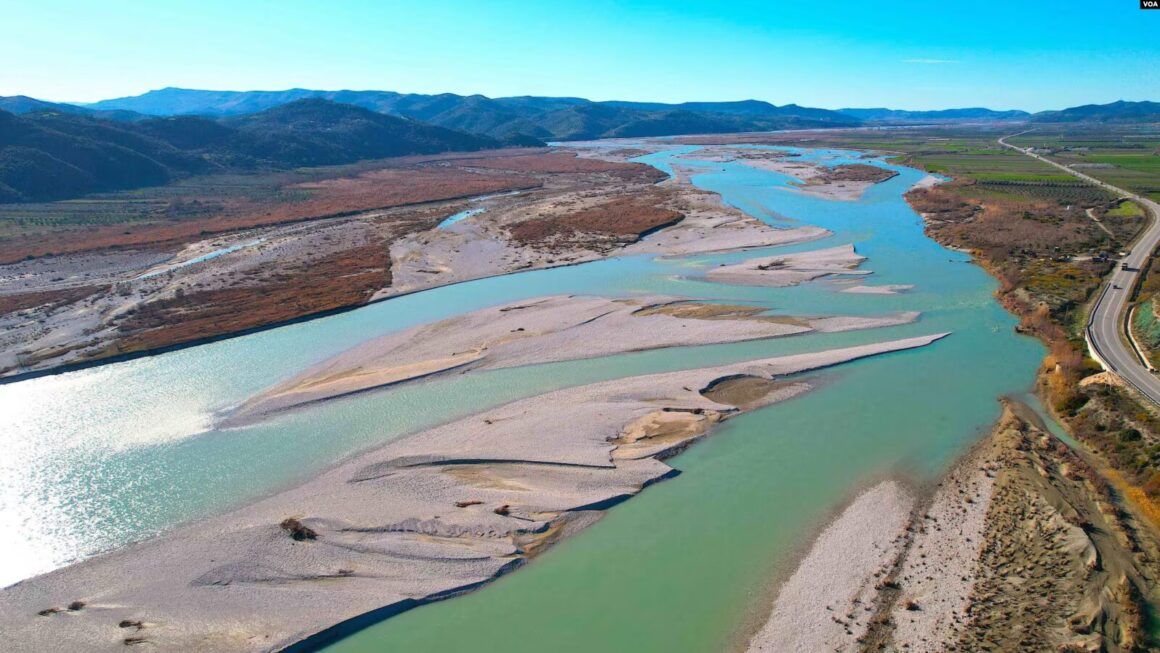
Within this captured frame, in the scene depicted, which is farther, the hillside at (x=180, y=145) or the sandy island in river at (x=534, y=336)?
the hillside at (x=180, y=145)

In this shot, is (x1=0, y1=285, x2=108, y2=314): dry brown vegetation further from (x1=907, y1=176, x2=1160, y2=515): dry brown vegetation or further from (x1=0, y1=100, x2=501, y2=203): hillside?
(x1=907, y1=176, x2=1160, y2=515): dry brown vegetation

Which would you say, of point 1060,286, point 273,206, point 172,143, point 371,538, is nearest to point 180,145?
point 172,143

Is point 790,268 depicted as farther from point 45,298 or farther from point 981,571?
point 45,298

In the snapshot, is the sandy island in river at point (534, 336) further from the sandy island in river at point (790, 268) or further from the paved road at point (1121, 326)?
the paved road at point (1121, 326)

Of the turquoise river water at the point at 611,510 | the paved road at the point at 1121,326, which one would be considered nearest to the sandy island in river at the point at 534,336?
the turquoise river water at the point at 611,510

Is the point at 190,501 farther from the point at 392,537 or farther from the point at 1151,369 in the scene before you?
the point at 1151,369

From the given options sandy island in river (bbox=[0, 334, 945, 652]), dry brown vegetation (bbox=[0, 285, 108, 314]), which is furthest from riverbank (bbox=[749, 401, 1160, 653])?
dry brown vegetation (bbox=[0, 285, 108, 314])

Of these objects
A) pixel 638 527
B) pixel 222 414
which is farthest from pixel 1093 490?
pixel 222 414
